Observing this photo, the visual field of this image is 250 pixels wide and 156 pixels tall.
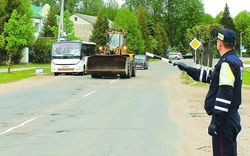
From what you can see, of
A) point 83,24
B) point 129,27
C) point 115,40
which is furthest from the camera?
point 83,24

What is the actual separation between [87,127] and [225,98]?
→ 21.0 ft

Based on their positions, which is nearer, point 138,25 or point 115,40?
point 115,40

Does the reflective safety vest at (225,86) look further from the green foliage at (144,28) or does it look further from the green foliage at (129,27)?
the green foliage at (144,28)

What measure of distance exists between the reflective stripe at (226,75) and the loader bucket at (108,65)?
26926 millimetres

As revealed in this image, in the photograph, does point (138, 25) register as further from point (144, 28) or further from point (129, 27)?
point (144, 28)

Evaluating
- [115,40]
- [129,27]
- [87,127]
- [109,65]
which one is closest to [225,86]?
[87,127]

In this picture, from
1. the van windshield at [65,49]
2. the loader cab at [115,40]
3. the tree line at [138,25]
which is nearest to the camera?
the loader cab at [115,40]

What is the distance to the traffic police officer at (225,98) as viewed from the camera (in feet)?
17.2

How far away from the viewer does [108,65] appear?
32562 millimetres

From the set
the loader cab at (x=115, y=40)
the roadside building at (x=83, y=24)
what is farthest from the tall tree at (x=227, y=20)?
the loader cab at (x=115, y=40)

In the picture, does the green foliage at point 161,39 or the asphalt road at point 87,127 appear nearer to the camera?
the asphalt road at point 87,127

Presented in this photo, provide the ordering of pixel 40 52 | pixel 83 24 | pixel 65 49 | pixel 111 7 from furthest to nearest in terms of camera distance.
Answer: pixel 111 7, pixel 83 24, pixel 40 52, pixel 65 49

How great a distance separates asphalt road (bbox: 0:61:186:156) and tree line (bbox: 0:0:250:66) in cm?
2380

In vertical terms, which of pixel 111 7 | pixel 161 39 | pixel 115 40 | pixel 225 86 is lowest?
pixel 225 86
